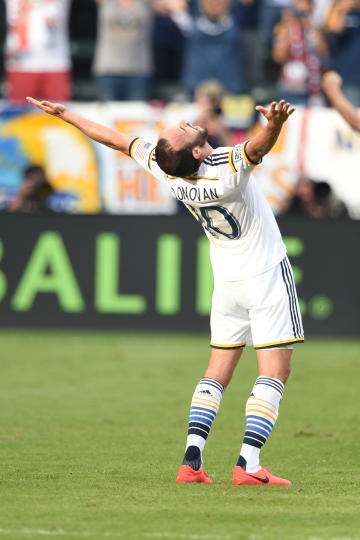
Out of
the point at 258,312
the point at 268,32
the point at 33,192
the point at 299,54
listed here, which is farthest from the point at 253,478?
the point at 268,32

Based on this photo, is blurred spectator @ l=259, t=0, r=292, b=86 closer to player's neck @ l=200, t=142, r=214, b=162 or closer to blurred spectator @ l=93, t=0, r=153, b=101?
blurred spectator @ l=93, t=0, r=153, b=101

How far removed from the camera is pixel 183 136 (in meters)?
5.99

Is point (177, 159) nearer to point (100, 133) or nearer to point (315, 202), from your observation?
point (100, 133)

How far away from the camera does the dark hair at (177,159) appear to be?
5.98 m

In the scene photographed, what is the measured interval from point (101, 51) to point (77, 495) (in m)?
10.3

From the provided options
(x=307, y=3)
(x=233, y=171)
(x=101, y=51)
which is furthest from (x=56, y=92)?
(x=233, y=171)

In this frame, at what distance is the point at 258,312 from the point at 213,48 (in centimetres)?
944

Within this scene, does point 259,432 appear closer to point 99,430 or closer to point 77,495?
point 77,495

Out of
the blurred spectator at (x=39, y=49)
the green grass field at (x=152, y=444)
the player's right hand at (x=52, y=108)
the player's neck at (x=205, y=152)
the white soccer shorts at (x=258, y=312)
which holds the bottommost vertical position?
the green grass field at (x=152, y=444)

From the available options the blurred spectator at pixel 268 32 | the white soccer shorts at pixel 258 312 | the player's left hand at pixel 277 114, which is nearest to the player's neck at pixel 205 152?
the player's left hand at pixel 277 114

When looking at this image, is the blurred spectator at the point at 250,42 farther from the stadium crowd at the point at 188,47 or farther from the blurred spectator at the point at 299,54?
the blurred spectator at the point at 299,54

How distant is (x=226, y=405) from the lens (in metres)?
9.33

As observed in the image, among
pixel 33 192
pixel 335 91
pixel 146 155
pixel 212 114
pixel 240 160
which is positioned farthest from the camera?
pixel 33 192

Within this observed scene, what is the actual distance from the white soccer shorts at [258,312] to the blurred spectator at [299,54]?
919 cm
